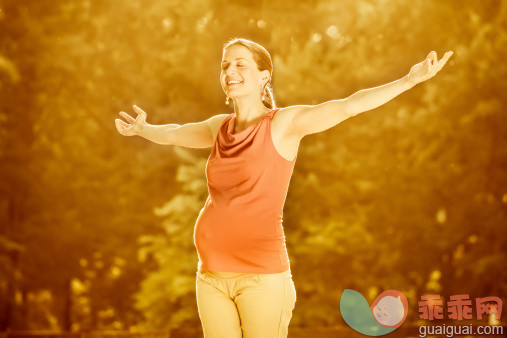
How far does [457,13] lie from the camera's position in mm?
6707

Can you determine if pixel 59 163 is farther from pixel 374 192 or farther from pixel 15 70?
pixel 374 192

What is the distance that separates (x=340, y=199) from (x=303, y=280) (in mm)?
908

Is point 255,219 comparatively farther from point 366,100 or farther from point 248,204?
point 366,100

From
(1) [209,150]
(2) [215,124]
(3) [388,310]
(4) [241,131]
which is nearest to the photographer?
(4) [241,131]

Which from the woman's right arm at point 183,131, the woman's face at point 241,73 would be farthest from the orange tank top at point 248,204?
the woman's right arm at point 183,131

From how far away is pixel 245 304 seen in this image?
162cm

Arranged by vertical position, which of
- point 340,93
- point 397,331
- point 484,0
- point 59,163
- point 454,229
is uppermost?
point 484,0

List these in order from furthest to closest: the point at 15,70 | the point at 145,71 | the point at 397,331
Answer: the point at 145,71 < the point at 15,70 < the point at 397,331

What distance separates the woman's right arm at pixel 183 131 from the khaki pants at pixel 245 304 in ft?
1.41

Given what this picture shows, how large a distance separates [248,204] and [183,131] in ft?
1.43

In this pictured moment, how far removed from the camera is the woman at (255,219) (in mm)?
1610

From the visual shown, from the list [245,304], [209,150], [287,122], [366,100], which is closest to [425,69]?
[366,100]

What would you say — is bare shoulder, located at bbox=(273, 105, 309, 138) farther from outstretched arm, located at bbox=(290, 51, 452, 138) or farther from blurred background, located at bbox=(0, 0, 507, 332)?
blurred background, located at bbox=(0, 0, 507, 332)

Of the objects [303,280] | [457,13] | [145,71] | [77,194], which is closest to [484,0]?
[457,13]
